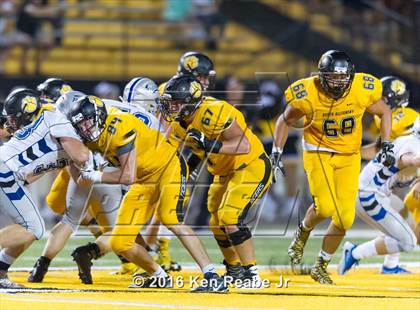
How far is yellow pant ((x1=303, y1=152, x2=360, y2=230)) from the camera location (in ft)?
25.7

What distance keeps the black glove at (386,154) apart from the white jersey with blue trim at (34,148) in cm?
252

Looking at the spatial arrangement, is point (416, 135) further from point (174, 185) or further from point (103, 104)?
point (103, 104)

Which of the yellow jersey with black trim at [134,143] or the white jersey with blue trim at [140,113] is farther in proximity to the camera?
the white jersey with blue trim at [140,113]

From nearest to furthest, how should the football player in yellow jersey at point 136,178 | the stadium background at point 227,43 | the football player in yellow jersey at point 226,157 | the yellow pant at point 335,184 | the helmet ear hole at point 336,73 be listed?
the football player in yellow jersey at point 136,178 → the football player in yellow jersey at point 226,157 → the helmet ear hole at point 336,73 → the yellow pant at point 335,184 → the stadium background at point 227,43

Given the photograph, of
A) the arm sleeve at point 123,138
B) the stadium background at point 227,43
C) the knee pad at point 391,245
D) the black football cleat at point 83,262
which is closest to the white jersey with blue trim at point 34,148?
the arm sleeve at point 123,138

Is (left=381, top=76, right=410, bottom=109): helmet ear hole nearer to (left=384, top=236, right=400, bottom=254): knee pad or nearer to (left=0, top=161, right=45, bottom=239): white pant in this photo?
(left=384, top=236, right=400, bottom=254): knee pad

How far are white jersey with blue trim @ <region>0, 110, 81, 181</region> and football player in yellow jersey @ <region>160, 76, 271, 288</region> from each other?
0.82m

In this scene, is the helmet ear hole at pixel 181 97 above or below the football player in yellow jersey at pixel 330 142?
above

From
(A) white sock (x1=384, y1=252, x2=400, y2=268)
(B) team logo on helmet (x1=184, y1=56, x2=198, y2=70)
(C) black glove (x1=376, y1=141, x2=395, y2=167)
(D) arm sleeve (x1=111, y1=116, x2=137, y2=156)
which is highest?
(D) arm sleeve (x1=111, y1=116, x2=137, y2=156)

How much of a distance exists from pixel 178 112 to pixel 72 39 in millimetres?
8891

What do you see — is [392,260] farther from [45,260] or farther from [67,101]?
[67,101]

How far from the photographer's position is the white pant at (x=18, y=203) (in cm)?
709

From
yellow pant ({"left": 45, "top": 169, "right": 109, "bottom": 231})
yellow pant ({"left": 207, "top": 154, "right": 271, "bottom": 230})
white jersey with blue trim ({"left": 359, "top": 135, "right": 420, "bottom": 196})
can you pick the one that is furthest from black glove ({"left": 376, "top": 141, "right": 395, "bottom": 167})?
yellow pant ({"left": 45, "top": 169, "right": 109, "bottom": 231})

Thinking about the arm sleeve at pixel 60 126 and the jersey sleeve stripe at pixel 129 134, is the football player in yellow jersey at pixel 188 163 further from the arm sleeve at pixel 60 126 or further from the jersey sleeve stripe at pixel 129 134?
the arm sleeve at pixel 60 126
